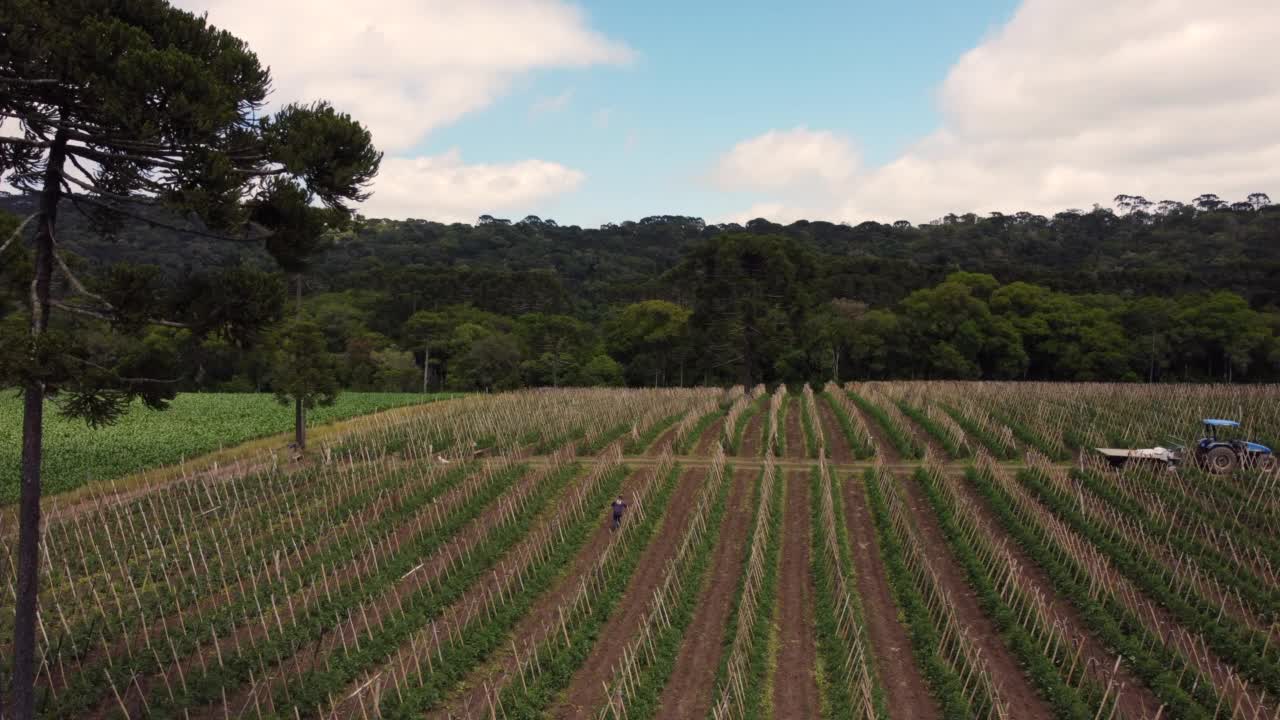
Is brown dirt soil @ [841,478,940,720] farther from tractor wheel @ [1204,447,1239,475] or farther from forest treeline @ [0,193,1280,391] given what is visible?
forest treeline @ [0,193,1280,391]

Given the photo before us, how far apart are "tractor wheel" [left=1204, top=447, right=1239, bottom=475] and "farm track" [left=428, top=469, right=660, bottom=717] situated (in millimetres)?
16331

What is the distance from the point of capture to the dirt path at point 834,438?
2489 cm

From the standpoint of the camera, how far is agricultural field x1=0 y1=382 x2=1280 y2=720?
33.0ft

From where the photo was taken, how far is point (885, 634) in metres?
12.1

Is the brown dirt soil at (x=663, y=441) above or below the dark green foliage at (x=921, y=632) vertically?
above

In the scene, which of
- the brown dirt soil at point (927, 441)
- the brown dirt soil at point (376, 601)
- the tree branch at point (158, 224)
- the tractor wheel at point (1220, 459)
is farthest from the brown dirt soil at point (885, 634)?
the tractor wheel at point (1220, 459)

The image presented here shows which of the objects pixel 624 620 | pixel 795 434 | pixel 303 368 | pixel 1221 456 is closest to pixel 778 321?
pixel 795 434

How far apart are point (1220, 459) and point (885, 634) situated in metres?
14.5

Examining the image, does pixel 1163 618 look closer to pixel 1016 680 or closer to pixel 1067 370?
pixel 1016 680

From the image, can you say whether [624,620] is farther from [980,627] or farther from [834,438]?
[834,438]

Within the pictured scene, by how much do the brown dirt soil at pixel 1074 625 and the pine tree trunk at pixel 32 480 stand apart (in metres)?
12.2

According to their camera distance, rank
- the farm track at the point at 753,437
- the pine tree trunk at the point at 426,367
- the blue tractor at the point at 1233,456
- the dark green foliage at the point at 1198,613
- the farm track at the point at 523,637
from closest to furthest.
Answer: the farm track at the point at 523,637 < the dark green foliage at the point at 1198,613 < the blue tractor at the point at 1233,456 < the farm track at the point at 753,437 < the pine tree trunk at the point at 426,367

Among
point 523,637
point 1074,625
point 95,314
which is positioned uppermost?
point 95,314

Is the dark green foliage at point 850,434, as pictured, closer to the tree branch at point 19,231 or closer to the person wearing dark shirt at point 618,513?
the person wearing dark shirt at point 618,513
